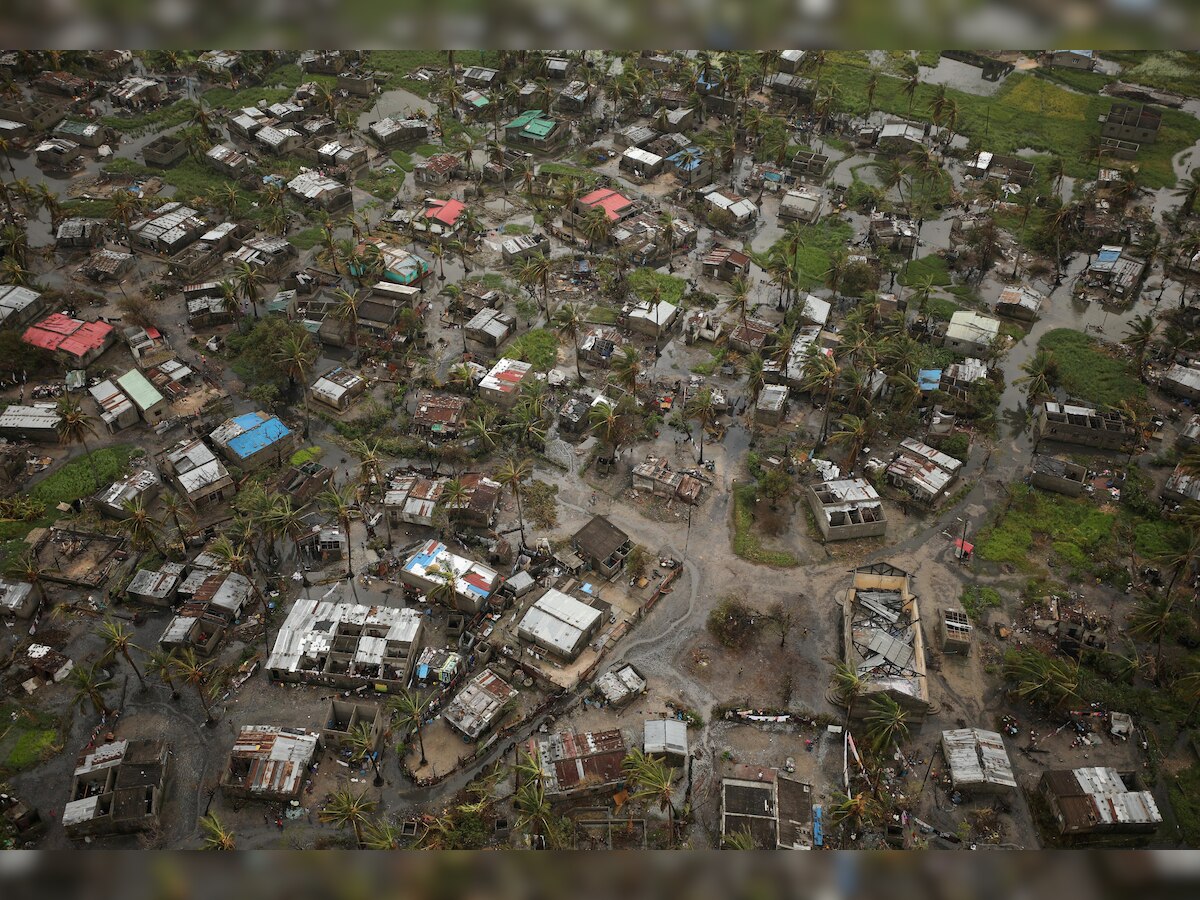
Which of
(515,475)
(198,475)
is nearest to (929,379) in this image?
(515,475)

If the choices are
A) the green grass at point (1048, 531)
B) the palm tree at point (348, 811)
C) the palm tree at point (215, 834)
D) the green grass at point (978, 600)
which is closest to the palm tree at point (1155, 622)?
the green grass at point (1048, 531)

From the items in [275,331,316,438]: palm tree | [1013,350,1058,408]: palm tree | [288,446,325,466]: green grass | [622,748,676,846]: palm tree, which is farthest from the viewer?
[1013,350,1058,408]: palm tree

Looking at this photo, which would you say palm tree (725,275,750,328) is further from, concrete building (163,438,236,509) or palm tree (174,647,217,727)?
palm tree (174,647,217,727)

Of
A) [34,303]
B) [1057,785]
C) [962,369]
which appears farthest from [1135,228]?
[34,303]

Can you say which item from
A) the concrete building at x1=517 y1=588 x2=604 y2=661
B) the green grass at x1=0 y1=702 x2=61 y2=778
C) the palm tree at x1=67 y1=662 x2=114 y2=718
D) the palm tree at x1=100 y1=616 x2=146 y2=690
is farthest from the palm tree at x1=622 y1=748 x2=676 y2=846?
the green grass at x1=0 y1=702 x2=61 y2=778

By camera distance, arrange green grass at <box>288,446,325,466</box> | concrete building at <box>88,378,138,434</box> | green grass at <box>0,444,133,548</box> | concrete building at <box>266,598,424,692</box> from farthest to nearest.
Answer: concrete building at <box>88,378,138,434</box> < green grass at <box>288,446,325,466</box> < green grass at <box>0,444,133,548</box> < concrete building at <box>266,598,424,692</box>

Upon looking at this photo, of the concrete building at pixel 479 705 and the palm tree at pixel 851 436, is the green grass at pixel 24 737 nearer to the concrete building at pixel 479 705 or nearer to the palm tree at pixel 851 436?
the concrete building at pixel 479 705
